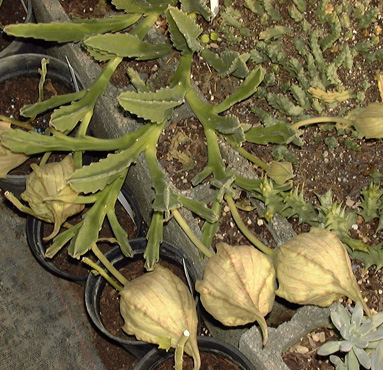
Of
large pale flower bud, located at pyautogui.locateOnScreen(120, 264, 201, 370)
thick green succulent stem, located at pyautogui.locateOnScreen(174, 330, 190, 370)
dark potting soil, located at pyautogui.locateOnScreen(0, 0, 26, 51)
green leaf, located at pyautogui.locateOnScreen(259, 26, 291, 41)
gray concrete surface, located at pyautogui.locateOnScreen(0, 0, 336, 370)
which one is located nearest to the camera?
thick green succulent stem, located at pyautogui.locateOnScreen(174, 330, 190, 370)

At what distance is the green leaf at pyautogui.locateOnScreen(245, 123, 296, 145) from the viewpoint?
1.37m

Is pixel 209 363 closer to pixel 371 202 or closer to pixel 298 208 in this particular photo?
pixel 298 208

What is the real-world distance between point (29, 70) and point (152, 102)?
0.68 metres

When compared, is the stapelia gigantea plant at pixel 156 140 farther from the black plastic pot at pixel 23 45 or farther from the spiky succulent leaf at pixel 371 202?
the black plastic pot at pixel 23 45

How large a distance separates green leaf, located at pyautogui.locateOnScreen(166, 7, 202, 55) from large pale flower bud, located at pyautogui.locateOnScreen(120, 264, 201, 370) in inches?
23.1

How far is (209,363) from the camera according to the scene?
1.42 m

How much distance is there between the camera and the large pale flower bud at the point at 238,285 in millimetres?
1143

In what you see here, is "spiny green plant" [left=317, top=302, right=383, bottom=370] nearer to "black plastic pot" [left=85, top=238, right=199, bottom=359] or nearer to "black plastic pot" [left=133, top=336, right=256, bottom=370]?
"black plastic pot" [left=133, top=336, right=256, bottom=370]

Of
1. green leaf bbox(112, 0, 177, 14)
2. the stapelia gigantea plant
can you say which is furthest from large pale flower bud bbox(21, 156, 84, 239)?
green leaf bbox(112, 0, 177, 14)

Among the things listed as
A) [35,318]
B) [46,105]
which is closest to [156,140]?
[46,105]

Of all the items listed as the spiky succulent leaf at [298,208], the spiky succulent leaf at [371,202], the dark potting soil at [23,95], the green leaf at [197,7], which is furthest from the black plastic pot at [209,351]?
the green leaf at [197,7]

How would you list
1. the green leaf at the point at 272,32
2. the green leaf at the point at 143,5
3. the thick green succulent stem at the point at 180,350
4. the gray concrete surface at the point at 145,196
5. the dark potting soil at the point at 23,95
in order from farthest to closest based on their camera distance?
the dark potting soil at the point at 23,95 < the green leaf at the point at 272,32 < the green leaf at the point at 143,5 < the gray concrete surface at the point at 145,196 < the thick green succulent stem at the point at 180,350

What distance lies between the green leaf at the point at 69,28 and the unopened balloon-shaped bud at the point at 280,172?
2.02 feet

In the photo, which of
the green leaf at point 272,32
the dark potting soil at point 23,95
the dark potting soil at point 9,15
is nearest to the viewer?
the green leaf at point 272,32
